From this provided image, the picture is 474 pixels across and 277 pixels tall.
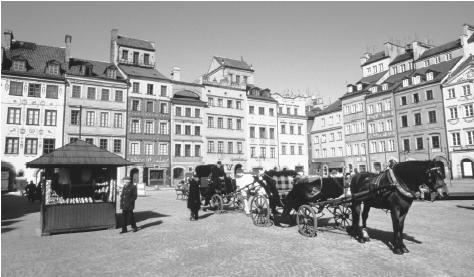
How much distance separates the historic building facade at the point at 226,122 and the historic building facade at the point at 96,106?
11576 mm

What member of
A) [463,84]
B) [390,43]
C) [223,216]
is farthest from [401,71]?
[223,216]

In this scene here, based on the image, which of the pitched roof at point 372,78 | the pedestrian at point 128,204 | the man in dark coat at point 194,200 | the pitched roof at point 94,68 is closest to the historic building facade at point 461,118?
the pitched roof at point 372,78

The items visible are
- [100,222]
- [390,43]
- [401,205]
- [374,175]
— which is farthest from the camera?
[390,43]

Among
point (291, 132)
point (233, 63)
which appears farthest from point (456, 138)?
point (233, 63)

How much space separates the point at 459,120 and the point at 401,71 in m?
14.8

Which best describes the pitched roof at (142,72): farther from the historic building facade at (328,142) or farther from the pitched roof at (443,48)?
the pitched roof at (443,48)

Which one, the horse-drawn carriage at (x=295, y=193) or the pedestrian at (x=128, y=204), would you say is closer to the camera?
the horse-drawn carriage at (x=295, y=193)

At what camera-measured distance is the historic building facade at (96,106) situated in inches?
1551

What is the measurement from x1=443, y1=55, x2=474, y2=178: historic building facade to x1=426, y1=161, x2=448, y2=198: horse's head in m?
38.5

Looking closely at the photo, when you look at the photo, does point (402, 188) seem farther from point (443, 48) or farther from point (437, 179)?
point (443, 48)

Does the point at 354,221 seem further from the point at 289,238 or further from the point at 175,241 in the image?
the point at 175,241

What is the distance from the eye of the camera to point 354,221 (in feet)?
31.5

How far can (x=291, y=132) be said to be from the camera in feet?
182

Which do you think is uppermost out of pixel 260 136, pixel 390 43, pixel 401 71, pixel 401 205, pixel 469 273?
pixel 390 43
